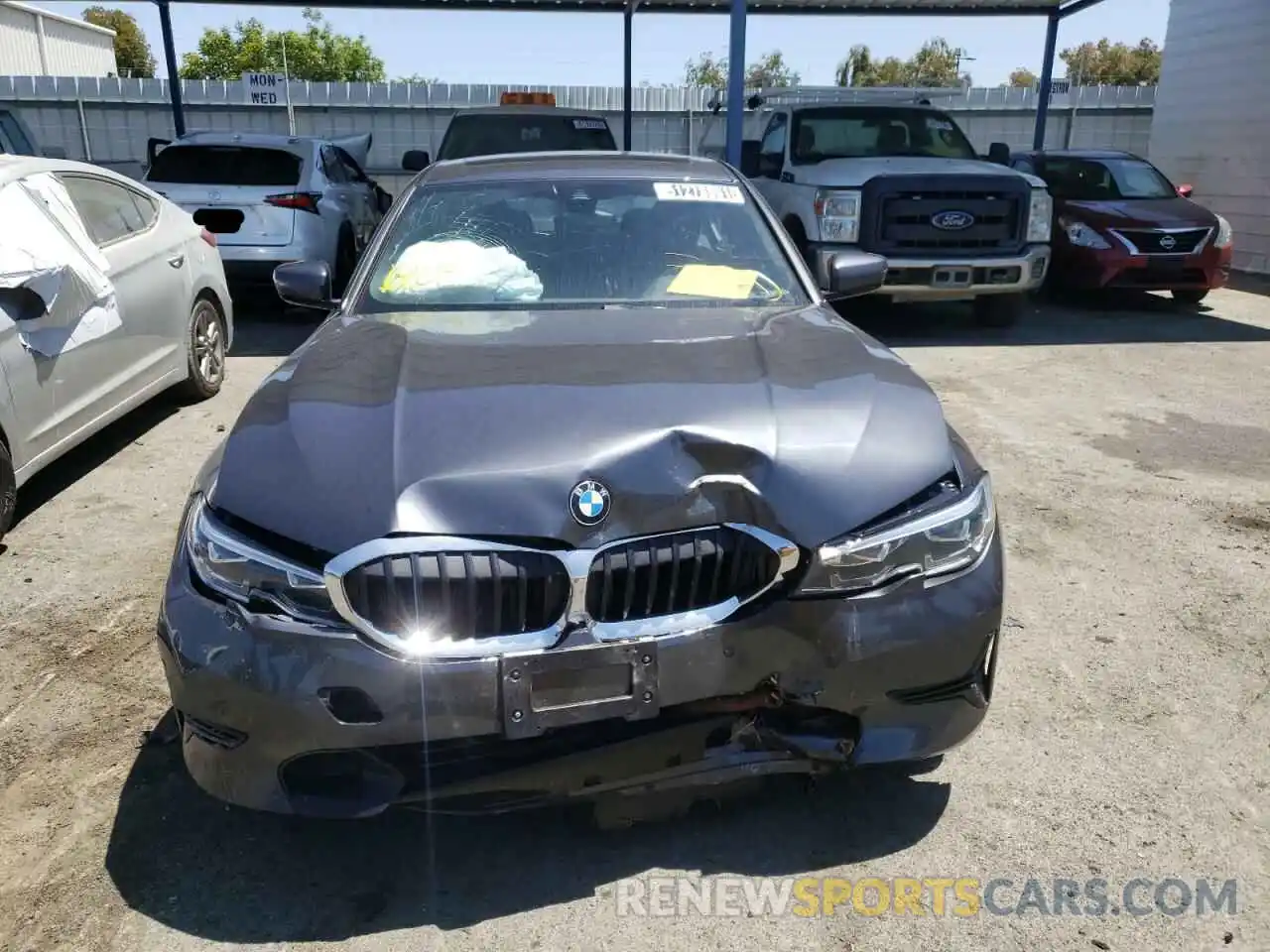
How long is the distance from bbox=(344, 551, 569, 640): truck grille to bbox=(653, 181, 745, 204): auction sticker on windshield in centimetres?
218

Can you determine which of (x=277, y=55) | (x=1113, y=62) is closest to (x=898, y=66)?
(x=1113, y=62)

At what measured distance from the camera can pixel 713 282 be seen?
370cm

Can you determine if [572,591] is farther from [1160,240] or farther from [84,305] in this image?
[1160,240]

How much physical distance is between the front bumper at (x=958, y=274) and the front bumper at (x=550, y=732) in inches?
277

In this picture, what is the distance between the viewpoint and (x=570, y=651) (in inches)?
86.8

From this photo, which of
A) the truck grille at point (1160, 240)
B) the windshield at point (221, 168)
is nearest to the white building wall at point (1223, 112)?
the truck grille at point (1160, 240)

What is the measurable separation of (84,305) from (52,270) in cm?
30

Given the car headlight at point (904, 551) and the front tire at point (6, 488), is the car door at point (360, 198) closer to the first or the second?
the front tire at point (6, 488)

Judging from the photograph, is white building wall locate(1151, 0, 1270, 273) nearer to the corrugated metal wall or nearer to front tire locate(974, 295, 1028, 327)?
the corrugated metal wall

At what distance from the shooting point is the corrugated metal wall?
64.5 ft

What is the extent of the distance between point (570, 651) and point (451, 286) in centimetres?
185

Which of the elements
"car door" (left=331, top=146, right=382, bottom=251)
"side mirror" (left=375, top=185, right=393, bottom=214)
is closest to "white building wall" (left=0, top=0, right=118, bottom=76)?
"side mirror" (left=375, top=185, right=393, bottom=214)

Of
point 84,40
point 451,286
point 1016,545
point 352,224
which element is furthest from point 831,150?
point 84,40

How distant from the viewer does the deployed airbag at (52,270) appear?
15.9 ft
